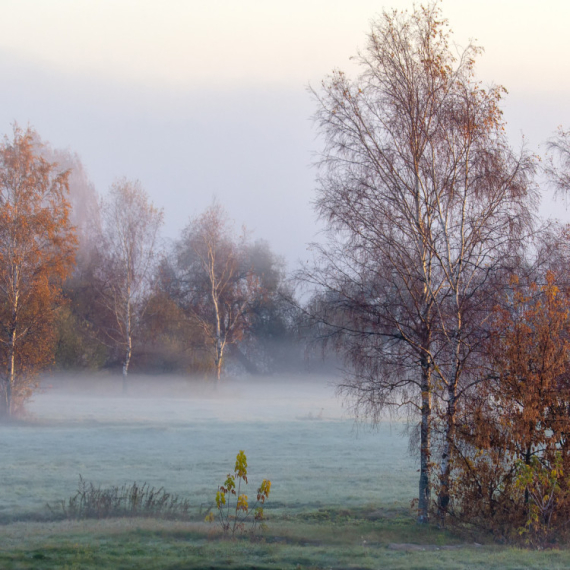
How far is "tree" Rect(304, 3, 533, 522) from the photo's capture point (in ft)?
38.0

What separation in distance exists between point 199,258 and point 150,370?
9.94m

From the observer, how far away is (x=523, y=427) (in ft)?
31.9

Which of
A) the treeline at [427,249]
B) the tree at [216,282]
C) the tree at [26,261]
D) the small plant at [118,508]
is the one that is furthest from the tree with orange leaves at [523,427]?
the tree at [216,282]

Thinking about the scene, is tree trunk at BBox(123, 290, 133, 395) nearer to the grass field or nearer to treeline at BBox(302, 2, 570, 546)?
the grass field

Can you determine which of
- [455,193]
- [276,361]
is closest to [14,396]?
[455,193]

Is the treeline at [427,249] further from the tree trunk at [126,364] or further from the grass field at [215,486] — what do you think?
the tree trunk at [126,364]

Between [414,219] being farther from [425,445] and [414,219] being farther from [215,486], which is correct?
[215,486]

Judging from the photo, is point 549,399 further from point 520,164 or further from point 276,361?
point 276,361

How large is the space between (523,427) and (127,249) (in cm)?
3610

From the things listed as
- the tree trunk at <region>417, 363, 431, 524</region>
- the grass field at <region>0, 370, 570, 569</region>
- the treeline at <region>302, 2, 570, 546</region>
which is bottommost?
the grass field at <region>0, 370, 570, 569</region>

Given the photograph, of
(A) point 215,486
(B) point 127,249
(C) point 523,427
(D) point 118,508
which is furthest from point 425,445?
(B) point 127,249

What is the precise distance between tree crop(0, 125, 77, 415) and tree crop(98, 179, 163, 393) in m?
12.5

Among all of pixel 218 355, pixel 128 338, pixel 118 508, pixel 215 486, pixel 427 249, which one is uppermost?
pixel 427 249

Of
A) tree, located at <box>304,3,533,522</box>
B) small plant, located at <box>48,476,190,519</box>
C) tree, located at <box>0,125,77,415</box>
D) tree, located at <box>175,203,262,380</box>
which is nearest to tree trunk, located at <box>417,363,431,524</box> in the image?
tree, located at <box>304,3,533,522</box>
